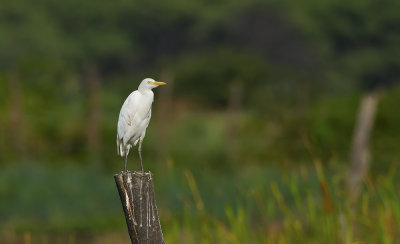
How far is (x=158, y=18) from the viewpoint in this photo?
49.6 metres

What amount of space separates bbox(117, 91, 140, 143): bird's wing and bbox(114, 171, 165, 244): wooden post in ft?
1.27

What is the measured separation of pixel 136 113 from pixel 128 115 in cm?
5

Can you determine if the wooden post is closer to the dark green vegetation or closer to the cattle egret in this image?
the cattle egret

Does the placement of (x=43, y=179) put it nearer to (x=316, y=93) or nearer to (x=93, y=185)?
(x=93, y=185)

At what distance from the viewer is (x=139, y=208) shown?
3555 millimetres

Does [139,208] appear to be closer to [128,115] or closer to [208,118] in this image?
[128,115]

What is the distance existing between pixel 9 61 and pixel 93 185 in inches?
1164

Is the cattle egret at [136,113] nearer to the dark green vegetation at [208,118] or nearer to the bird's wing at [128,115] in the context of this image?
the bird's wing at [128,115]

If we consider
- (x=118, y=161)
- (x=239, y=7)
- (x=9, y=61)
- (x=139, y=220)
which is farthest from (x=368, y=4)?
(x=139, y=220)

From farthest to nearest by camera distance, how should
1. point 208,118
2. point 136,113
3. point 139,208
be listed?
1. point 208,118
2. point 136,113
3. point 139,208

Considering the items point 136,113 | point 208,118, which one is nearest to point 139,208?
point 136,113

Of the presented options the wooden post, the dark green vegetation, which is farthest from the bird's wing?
the dark green vegetation

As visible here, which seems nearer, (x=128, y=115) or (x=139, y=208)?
(x=139, y=208)

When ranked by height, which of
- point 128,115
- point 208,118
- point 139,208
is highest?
point 128,115
